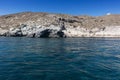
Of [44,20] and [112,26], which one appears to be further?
[112,26]

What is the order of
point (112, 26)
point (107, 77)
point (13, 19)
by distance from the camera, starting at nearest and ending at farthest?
point (107, 77), point (112, 26), point (13, 19)

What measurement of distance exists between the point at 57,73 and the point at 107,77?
4767 millimetres

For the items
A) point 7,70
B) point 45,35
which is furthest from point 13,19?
point 7,70

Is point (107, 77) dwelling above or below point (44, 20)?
below

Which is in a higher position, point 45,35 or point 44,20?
point 44,20

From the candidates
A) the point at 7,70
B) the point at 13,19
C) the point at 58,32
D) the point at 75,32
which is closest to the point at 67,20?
the point at 75,32

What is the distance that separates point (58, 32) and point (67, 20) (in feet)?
97.5

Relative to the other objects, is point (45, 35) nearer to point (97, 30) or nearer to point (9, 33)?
point (9, 33)

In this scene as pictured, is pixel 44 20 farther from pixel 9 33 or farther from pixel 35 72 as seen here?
pixel 35 72

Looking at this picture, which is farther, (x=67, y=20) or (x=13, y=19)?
(x=13, y=19)

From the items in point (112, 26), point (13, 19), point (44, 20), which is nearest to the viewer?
point (44, 20)

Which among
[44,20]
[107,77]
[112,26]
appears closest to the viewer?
[107,77]

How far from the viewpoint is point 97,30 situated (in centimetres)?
12756

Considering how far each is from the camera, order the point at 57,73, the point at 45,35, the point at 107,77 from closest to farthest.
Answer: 1. the point at 107,77
2. the point at 57,73
3. the point at 45,35
